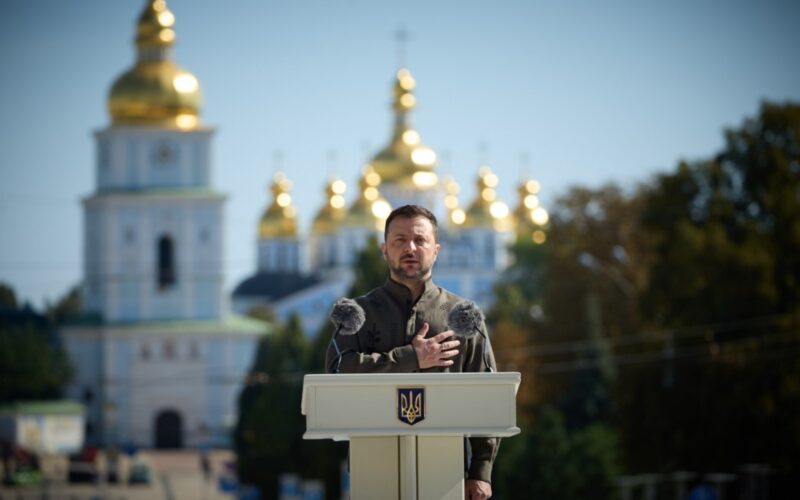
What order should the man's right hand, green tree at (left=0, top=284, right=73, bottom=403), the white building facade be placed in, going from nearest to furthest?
the man's right hand → green tree at (left=0, top=284, right=73, bottom=403) → the white building facade

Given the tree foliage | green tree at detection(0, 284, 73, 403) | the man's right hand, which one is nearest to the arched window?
green tree at detection(0, 284, 73, 403)

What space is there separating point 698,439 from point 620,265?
68.3 feet

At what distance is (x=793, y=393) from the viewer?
131 ft

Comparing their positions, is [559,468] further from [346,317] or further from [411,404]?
[411,404]

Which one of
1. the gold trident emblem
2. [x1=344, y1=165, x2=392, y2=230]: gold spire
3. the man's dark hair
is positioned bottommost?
the gold trident emblem

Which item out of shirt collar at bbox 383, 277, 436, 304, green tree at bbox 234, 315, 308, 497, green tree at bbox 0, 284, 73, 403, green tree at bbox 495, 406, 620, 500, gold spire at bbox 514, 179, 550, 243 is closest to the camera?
shirt collar at bbox 383, 277, 436, 304

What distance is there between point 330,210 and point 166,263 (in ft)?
117

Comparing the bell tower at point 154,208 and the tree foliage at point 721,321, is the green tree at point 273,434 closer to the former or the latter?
the tree foliage at point 721,321

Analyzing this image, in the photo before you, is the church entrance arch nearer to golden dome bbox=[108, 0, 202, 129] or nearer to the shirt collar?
golden dome bbox=[108, 0, 202, 129]

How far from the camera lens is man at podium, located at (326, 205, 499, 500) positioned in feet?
26.0

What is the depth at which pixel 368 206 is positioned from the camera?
13062cm

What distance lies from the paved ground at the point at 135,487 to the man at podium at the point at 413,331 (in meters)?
48.3

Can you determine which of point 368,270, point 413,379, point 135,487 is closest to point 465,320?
point 413,379

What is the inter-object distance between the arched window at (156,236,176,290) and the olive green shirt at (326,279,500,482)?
91.2m
